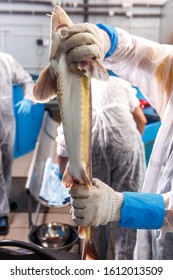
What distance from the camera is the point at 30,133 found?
3.75 meters

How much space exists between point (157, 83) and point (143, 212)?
16.8 inches

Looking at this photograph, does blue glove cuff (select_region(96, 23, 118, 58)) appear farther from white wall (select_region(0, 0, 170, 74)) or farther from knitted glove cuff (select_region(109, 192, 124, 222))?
white wall (select_region(0, 0, 170, 74))

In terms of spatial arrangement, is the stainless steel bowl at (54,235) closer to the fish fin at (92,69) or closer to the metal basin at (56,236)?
the metal basin at (56,236)

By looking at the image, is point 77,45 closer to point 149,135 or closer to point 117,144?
point 117,144

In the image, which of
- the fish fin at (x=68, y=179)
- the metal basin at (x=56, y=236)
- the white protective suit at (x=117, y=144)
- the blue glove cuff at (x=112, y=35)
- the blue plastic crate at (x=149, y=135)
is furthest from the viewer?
the blue plastic crate at (x=149, y=135)

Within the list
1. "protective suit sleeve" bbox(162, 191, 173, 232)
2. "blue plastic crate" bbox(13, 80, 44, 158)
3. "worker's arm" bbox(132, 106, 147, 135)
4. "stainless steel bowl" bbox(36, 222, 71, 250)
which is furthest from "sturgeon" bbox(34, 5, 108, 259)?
"blue plastic crate" bbox(13, 80, 44, 158)

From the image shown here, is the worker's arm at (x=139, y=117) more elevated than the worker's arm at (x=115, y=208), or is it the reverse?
the worker's arm at (x=115, y=208)

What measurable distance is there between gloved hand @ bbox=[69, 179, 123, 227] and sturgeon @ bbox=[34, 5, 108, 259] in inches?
2.2

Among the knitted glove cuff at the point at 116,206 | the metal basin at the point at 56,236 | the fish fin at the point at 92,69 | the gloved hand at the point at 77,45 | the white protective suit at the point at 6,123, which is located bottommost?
the metal basin at the point at 56,236

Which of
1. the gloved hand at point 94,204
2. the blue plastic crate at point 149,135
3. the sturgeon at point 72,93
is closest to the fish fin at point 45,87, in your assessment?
the sturgeon at point 72,93

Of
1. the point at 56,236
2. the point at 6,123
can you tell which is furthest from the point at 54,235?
the point at 6,123

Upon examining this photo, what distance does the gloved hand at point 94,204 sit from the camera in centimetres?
78

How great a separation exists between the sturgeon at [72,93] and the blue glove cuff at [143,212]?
16 centimetres

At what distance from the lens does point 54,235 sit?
1.99 m
